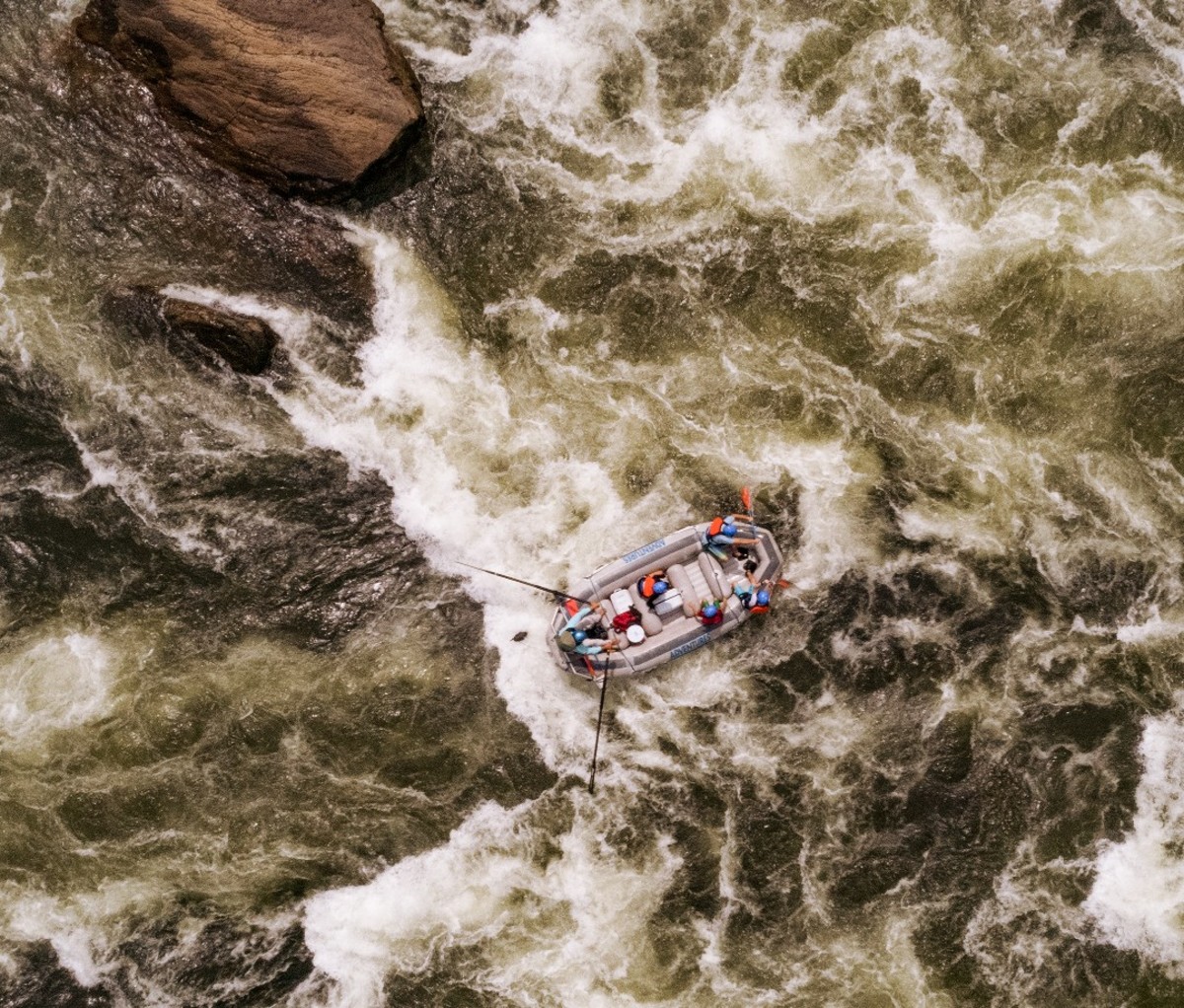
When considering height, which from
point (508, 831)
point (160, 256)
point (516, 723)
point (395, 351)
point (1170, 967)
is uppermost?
point (160, 256)

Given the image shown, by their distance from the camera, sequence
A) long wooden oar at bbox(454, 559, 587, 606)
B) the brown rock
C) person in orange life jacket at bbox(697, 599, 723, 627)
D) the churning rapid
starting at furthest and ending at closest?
1. the churning rapid
2. the brown rock
3. long wooden oar at bbox(454, 559, 587, 606)
4. person in orange life jacket at bbox(697, 599, 723, 627)

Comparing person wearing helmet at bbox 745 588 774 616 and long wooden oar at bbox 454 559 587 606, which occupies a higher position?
long wooden oar at bbox 454 559 587 606

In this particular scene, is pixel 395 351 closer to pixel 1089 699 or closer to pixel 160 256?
pixel 160 256

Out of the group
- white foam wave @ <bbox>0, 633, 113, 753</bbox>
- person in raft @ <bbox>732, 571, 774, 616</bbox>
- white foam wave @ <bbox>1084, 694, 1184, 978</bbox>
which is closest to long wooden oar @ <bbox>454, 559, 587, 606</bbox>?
person in raft @ <bbox>732, 571, 774, 616</bbox>

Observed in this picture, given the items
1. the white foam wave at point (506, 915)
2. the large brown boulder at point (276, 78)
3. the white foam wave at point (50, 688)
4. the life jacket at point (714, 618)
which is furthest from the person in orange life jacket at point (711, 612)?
the white foam wave at point (50, 688)

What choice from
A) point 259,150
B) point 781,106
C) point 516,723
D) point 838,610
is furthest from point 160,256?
point 838,610

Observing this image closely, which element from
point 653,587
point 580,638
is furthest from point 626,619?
point 580,638

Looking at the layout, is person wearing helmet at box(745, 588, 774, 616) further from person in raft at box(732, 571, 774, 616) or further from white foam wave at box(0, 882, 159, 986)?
white foam wave at box(0, 882, 159, 986)
